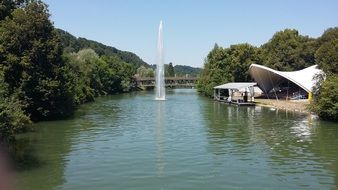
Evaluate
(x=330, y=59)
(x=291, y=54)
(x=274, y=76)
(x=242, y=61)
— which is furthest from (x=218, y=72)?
(x=330, y=59)

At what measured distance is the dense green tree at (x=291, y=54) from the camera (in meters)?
95.4

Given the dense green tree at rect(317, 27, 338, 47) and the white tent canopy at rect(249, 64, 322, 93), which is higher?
the dense green tree at rect(317, 27, 338, 47)

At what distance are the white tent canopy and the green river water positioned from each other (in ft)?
102

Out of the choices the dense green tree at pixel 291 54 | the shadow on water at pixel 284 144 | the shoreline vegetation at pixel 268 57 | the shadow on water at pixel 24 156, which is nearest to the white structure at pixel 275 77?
the shoreline vegetation at pixel 268 57

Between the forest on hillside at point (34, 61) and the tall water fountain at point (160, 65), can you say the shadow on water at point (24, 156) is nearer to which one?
the forest on hillside at point (34, 61)

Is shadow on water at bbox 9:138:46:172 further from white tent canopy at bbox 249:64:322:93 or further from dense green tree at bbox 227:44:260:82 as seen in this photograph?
dense green tree at bbox 227:44:260:82

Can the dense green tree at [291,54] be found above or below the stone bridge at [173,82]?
above

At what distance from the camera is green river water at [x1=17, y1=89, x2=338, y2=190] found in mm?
20594

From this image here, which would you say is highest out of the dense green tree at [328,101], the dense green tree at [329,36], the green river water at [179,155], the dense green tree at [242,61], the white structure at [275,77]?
the dense green tree at [329,36]

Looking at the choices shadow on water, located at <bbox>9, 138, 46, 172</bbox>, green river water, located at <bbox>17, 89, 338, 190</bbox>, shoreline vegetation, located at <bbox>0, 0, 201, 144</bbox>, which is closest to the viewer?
green river water, located at <bbox>17, 89, 338, 190</bbox>

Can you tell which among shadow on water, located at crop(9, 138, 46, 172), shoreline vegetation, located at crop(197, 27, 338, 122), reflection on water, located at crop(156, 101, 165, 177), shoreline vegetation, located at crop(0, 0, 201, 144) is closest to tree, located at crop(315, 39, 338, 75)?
reflection on water, located at crop(156, 101, 165, 177)

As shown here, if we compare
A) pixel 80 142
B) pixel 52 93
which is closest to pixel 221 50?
pixel 52 93

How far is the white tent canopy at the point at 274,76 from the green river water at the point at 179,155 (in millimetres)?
31182

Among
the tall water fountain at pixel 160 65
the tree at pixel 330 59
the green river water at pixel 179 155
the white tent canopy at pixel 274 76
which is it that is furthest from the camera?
the tall water fountain at pixel 160 65
